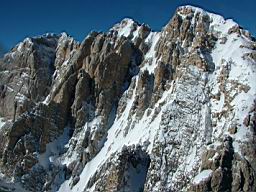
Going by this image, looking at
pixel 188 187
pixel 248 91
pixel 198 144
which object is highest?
pixel 248 91

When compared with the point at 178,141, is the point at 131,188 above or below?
below

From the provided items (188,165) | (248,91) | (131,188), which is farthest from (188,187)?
(248,91)

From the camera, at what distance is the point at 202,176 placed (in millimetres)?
185125

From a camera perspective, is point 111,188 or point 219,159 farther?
point 111,188

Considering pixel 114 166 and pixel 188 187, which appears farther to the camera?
pixel 114 166

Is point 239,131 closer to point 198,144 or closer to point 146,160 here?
A: point 198,144

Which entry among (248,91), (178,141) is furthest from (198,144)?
(248,91)

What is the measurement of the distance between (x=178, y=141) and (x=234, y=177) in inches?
863

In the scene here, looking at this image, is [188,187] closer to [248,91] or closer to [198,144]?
[198,144]

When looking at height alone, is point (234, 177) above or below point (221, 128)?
below

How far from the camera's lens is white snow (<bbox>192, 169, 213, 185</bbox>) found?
184 meters

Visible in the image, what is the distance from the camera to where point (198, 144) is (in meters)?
196

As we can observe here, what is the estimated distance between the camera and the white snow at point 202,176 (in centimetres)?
18438

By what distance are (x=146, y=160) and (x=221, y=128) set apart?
25.3 meters
